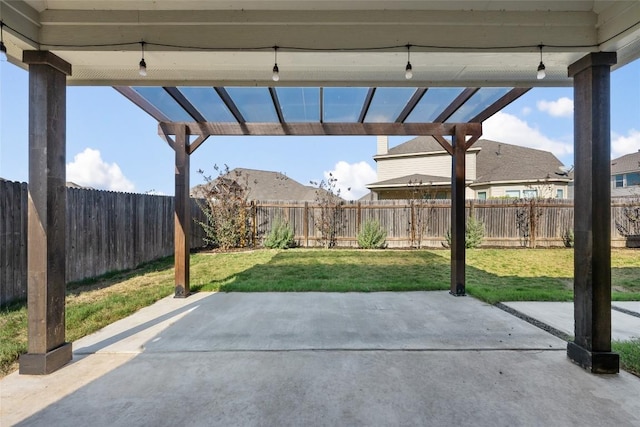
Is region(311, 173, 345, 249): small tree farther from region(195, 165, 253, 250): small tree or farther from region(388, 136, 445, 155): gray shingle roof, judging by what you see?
region(388, 136, 445, 155): gray shingle roof

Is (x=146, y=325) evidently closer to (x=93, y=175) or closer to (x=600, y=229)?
(x=600, y=229)

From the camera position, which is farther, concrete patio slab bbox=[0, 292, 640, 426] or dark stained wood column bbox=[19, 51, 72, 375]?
dark stained wood column bbox=[19, 51, 72, 375]

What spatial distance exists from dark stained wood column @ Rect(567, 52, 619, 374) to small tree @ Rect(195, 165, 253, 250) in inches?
362

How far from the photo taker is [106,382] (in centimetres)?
238

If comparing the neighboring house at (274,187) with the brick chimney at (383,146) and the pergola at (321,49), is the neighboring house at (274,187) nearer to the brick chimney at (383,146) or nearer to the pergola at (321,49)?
the brick chimney at (383,146)

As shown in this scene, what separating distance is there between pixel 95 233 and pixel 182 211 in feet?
8.92

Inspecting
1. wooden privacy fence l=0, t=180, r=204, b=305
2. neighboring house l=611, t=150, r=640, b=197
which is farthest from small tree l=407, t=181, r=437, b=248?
neighboring house l=611, t=150, r=640, b=197

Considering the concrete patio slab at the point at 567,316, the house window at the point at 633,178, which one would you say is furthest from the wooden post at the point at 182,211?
the house window at the point at 633,178

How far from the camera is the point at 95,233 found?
618 cm

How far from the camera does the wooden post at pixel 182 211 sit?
4844 millimetres

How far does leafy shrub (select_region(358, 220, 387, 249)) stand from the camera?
10.6 meters

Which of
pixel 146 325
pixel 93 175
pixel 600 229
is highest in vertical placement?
pixel 93 175

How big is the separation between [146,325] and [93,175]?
24.9m

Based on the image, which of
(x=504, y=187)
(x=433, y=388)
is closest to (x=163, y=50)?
(x=433, y=388)
